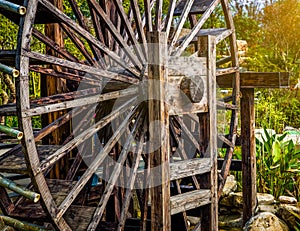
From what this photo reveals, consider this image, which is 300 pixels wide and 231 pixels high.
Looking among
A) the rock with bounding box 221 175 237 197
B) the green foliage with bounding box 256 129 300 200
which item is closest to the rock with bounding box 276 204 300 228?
the green foliage with bounding box 256 129 300 200

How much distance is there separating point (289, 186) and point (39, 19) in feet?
12.4


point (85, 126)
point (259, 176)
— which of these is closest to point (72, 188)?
point (85, 126)

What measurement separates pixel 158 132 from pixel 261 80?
78.0 inches

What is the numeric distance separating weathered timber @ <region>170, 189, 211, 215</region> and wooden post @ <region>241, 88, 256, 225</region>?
1443mm

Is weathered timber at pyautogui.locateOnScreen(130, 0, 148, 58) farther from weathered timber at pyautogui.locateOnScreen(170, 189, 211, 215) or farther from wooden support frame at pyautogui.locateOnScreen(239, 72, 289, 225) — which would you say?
wooden support frame at pyautogui.locateOnScreen(239, 72, 289, 225)

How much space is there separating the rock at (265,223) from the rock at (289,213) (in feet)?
0.31

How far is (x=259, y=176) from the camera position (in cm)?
638

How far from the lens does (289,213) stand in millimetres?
5535

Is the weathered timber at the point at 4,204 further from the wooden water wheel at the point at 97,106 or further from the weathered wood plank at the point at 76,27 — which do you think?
the weathered wood plank at the point at 76,27

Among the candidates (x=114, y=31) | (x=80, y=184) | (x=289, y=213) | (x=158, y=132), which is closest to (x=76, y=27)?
(x=114, y=31)

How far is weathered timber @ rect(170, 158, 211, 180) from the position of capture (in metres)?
4.07

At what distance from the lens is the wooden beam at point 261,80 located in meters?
5.35

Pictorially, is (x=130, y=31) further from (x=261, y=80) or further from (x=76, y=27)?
(x=261, y=80)

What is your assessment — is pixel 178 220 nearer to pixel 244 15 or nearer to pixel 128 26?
pixel 128 26
